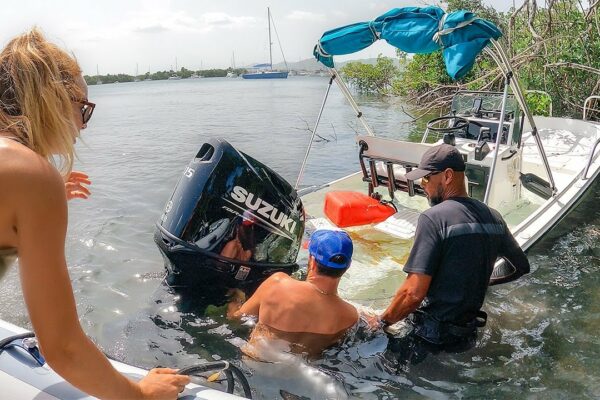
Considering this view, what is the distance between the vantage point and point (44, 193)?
4.09 feet

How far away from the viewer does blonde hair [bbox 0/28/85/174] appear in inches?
53.9

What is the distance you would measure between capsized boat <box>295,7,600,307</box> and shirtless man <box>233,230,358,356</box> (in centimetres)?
116

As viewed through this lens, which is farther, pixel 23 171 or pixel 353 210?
pixel 353 210

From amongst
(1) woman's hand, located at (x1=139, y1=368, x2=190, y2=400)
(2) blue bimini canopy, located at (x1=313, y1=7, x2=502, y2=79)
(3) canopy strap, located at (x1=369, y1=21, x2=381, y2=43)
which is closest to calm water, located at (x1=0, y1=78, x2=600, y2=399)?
(1) woman's hand, located at (x1=139, y1=368, x2=190, y2=400)

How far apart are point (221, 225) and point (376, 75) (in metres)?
33.1

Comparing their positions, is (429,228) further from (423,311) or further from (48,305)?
(48,305)

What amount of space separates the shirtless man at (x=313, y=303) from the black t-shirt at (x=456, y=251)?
1.59 feet

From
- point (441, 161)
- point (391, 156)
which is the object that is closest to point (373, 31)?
point (391, 156)

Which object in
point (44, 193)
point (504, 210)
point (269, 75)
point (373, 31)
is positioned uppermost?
point (269, 75)

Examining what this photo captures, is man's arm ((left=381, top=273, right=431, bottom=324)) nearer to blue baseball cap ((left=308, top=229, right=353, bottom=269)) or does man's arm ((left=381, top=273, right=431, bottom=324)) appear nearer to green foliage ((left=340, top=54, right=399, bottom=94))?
blue baseball cap ((left=308, top=229, right=353, bottom=269))

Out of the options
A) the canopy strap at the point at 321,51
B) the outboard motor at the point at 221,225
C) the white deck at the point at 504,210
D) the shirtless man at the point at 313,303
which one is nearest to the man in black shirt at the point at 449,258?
Answer: the shirtless man at the point at 313,303

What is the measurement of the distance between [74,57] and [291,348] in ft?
7.28

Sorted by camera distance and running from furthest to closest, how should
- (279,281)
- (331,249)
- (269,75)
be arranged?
1. (269,75)
2. (279,281)
3. (331,249)

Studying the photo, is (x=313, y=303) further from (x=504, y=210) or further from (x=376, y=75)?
(x=376, y=75)
